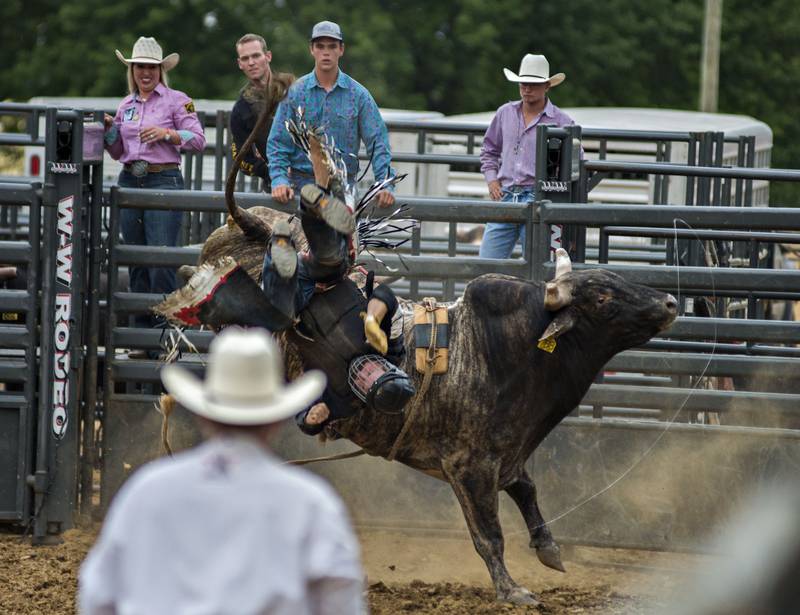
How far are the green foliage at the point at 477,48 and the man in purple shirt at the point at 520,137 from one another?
1968cm

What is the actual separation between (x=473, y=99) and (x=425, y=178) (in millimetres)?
16244

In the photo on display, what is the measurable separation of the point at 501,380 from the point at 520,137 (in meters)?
2.87

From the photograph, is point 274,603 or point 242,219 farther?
point 242,219

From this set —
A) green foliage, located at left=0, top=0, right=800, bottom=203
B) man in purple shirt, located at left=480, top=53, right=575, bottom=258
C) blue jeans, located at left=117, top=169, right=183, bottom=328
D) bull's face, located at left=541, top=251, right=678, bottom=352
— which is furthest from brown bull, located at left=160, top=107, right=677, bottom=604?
green foliage, located at left=0, top=0, right=800, bottom=203

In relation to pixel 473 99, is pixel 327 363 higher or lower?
lower

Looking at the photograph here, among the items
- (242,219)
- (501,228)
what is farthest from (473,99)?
(242,219)

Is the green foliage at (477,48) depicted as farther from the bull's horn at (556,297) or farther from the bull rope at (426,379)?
the bull's horn at (556,297)

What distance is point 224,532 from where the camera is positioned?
321 centimetres

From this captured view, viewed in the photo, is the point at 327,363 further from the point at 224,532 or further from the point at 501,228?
the point at 224,532

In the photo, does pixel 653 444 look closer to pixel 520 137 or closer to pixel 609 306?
pixel 609 306

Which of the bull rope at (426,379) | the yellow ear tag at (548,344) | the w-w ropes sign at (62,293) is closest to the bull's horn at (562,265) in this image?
the yellow ear tag at (548,344)

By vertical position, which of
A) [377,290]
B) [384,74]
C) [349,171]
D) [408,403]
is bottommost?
Result: [408,403]

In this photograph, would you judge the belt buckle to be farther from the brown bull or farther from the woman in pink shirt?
the brown bull

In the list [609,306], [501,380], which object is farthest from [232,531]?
[609,306]
